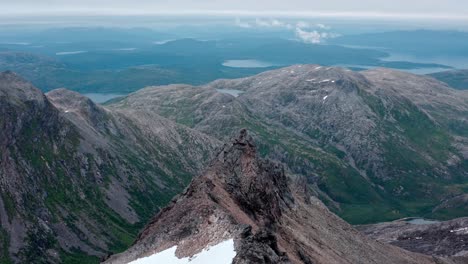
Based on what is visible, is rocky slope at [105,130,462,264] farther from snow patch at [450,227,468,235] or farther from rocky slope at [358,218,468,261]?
snow patch at [450,227,468,235]

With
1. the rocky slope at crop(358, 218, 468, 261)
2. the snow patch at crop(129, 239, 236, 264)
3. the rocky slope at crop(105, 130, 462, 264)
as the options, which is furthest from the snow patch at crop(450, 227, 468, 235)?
the snow patch at crop(129, 239, 236, 264)

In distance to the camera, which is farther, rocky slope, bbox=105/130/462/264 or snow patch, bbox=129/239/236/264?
rocky slope, bbox=105/130/462/264

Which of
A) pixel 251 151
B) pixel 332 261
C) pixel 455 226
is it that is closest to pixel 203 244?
pixel 332 261

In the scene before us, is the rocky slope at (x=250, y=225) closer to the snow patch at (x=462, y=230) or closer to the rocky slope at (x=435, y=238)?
the rocky slope at (x=435, y=238)

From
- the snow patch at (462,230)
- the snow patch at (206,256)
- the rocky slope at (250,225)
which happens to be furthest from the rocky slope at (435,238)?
the snow patch at (206,256)

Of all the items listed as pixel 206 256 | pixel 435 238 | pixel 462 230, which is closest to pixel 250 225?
pixel 206 256
